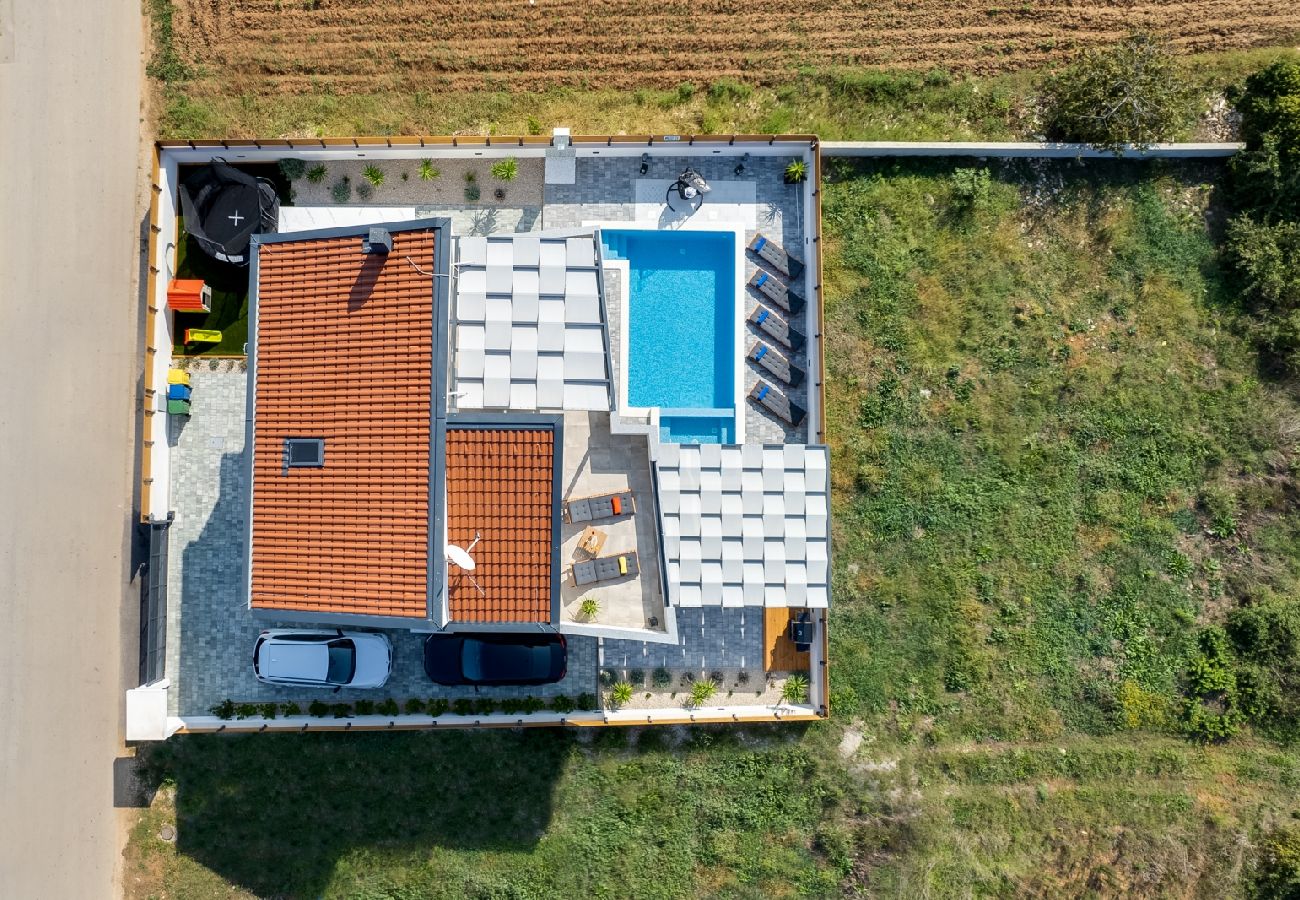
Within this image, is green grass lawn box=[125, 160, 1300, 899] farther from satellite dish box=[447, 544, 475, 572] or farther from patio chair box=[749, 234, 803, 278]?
satellite dish box=[447, 544, 475, 572]

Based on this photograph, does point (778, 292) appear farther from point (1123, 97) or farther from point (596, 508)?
point (1123, 97)

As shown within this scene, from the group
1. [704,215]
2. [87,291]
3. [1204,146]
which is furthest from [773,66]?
A: [87,291]

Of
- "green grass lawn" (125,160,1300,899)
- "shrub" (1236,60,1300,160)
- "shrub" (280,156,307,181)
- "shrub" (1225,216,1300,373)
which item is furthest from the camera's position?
"shrub" (1225,216,1300,373)

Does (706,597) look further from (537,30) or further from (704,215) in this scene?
(537,30)

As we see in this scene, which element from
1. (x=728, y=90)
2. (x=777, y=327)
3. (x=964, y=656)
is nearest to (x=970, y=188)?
(x=777, y=327)

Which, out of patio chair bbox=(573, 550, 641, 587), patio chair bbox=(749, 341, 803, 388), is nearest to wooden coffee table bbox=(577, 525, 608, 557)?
patio chair bbox=(573, 550, 641, 587)

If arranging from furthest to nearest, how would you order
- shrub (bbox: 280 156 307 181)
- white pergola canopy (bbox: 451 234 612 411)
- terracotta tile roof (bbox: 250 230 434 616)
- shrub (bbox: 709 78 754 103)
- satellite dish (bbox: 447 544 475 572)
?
1. shrub (bbox: 709 78 754 103)
2. shrub (bbox: 280 156 307 181)
3. white pergola canopy (bbox: 451 234 612 411)
4. terracotta tile roof (bbox: 250 230 434 616)
5. satellite dish (bbox: 447 544 475 572)
